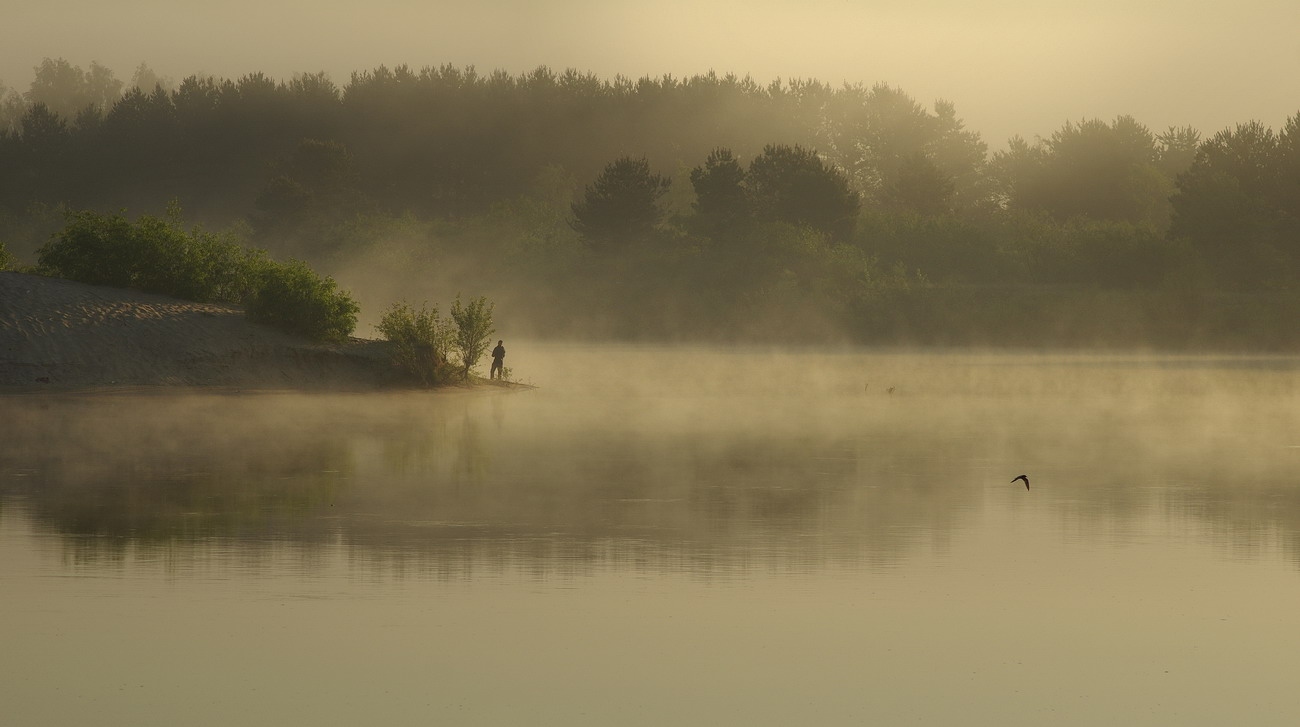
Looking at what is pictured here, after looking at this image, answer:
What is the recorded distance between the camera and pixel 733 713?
869 cm

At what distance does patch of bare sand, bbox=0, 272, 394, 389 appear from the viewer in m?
38.2

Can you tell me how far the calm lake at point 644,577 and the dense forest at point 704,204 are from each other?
2985 centimetres

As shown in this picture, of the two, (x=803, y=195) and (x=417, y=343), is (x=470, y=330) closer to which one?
(x=417, y=343)

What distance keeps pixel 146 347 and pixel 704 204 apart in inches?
2774

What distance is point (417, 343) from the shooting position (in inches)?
1652

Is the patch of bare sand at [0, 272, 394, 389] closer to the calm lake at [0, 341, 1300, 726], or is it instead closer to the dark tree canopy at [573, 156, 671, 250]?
the calm lake at [0, 341, 1300, 726]

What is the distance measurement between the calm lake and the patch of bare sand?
10.3 metres

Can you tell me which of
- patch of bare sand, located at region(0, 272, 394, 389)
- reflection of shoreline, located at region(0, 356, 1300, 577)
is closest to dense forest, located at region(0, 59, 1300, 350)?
patch of bare sand, located at region(0, 272, 394, 389)

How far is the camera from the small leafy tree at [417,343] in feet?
136

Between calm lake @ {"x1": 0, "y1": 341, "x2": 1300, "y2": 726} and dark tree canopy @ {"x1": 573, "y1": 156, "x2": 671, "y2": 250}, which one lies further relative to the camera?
dark tree canopy @ {"x1": 573, "y1": 156, "x2": 671, "y2": 250}

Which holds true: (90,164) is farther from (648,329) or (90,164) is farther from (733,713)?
(733,713)

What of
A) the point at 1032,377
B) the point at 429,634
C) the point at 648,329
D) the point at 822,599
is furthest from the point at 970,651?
the point at 648,329

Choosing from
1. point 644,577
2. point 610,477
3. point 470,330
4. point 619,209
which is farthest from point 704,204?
point 644,577

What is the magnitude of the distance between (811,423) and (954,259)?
81253 mm
